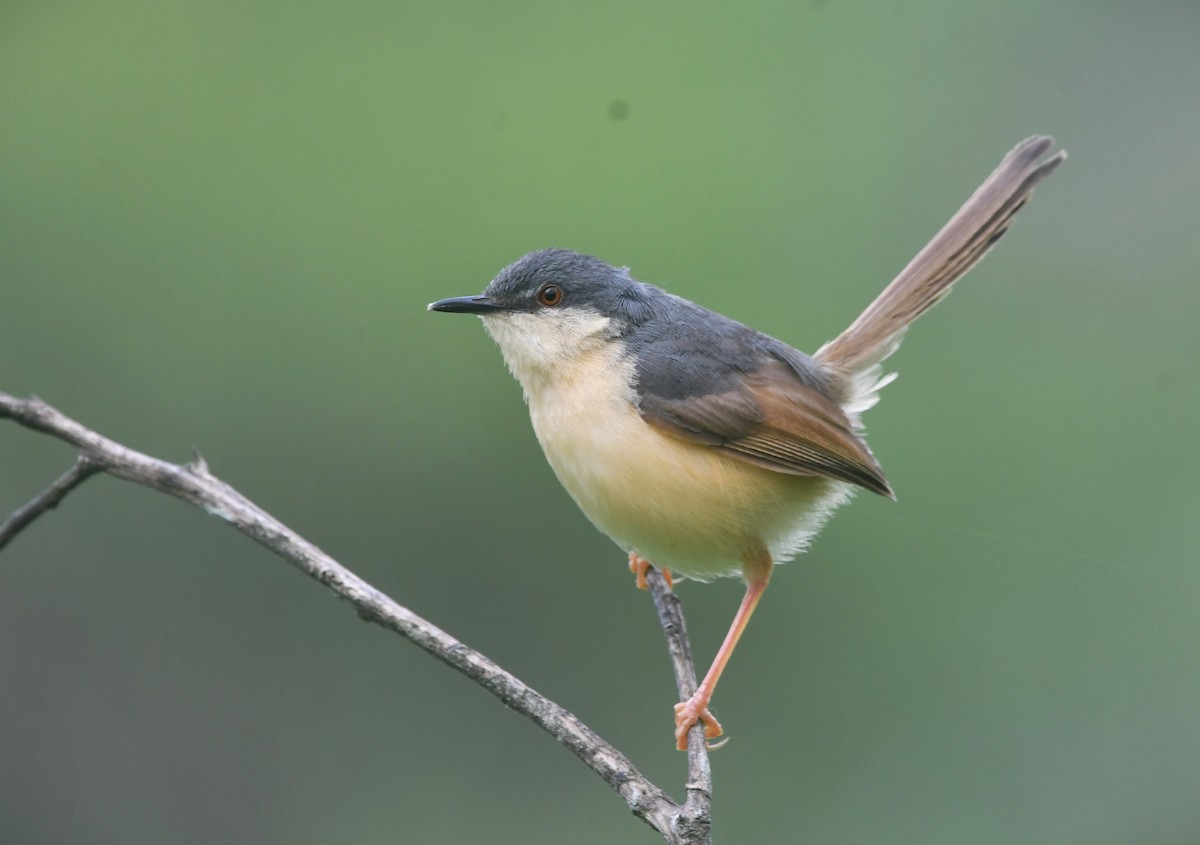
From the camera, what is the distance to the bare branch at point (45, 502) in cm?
290

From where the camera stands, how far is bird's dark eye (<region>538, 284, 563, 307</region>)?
3982mm

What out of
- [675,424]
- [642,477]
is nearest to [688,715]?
[642,477]

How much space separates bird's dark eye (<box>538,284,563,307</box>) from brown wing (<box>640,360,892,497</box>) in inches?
17.4

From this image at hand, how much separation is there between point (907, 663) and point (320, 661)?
9.08 ft

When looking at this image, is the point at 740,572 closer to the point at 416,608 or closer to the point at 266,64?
the point at 416,608

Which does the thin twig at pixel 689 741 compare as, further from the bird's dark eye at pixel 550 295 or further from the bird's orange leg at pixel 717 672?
the bird's dark eye at pixel 550 295

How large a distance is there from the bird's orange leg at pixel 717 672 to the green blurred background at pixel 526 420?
1.50m

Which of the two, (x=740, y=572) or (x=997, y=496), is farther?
(x=997, y=496)

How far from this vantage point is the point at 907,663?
5.51m

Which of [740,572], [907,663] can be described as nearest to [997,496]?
[907,663]

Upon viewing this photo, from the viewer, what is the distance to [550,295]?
3.99 m

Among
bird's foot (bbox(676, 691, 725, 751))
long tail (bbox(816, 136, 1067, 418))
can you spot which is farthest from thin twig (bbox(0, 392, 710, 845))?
long tail (bbox(816, 136, 1067, 418))

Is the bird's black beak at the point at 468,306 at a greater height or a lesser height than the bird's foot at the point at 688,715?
greater

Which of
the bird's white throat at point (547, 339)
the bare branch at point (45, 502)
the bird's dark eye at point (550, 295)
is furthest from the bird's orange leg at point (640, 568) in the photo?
the bare branch at point (45, 502)
